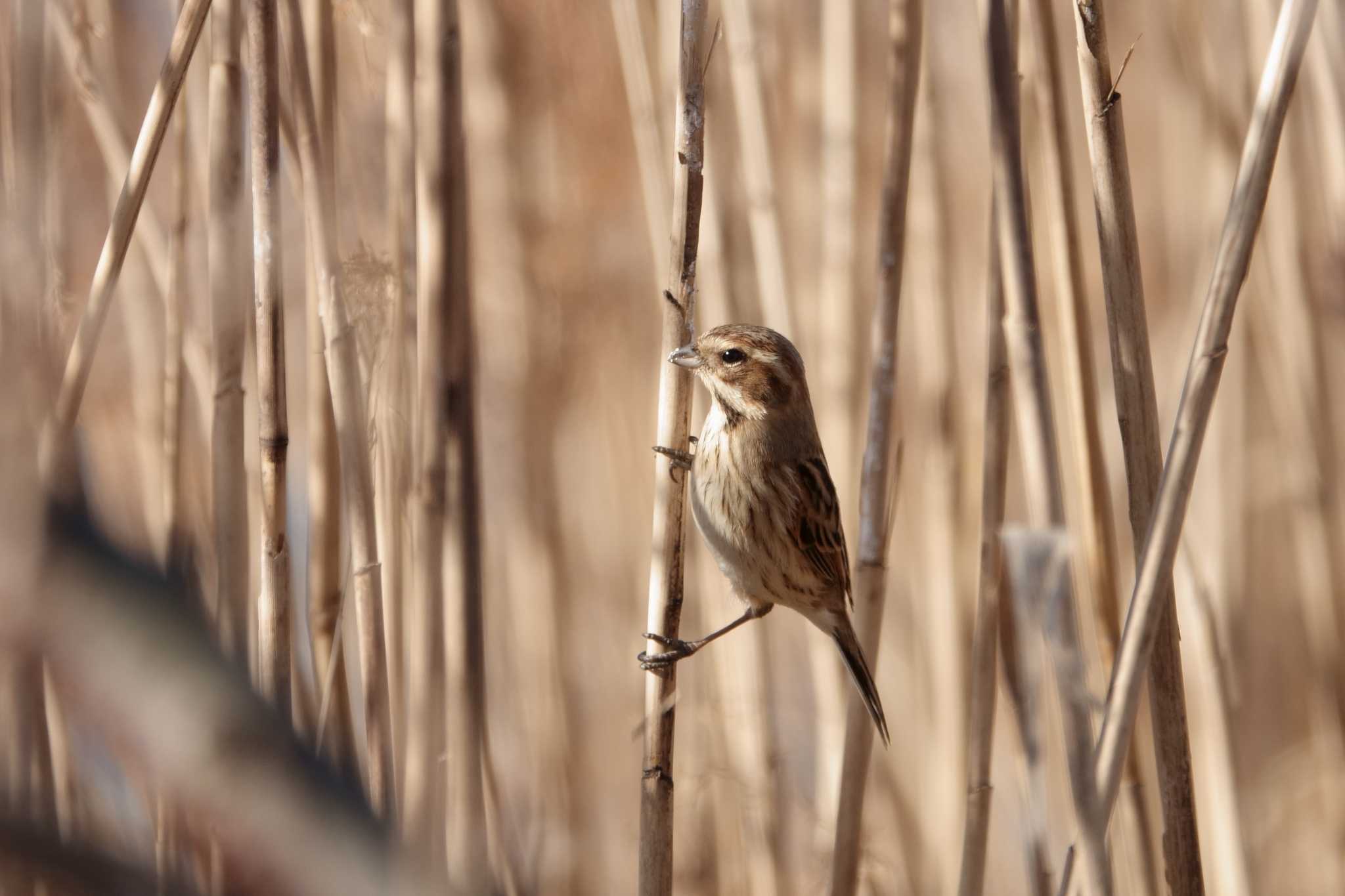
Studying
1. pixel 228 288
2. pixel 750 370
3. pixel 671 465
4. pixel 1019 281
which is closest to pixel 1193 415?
pixel 1019 281

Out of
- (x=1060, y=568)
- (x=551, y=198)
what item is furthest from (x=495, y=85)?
(x=1060, y=568)

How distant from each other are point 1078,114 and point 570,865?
2.80 metres

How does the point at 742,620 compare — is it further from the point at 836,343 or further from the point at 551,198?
the point at 551,198

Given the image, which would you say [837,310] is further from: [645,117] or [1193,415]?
[1193,415]

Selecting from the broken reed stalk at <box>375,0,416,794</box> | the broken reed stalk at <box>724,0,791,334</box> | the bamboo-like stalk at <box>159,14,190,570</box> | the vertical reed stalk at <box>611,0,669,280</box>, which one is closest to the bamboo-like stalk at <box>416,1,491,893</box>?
the broken reed stalk at <box>375,0,416,794</box>

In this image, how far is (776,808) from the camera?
8.57 ft

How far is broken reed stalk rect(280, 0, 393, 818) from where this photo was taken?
1.89 m

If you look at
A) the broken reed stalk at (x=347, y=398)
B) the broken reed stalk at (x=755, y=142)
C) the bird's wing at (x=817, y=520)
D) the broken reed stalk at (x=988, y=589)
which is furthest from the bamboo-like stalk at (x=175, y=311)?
the broken reed stalk at (x=988, y=589)

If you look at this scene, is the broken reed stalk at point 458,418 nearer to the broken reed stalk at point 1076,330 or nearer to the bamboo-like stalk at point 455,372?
the bamboo-like stalk at point 455,372

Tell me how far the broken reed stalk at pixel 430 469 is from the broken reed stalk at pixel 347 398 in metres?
0.07

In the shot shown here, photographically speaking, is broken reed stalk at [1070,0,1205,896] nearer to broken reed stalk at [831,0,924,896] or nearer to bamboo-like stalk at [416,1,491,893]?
broken reed stalk at [831,0,924,896]

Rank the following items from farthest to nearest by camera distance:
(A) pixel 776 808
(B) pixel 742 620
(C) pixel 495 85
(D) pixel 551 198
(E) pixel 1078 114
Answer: (E) pixel 1078 114 < (D) pixel 551 198 < (C) pixel 495 85 < (A) pixel 776 808 < (B) pixel 742 620

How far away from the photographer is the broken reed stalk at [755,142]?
2.41 m

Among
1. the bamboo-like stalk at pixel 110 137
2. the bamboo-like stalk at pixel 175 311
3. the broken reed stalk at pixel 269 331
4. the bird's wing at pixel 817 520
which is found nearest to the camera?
the broken reed stalk at pixel 269 331
